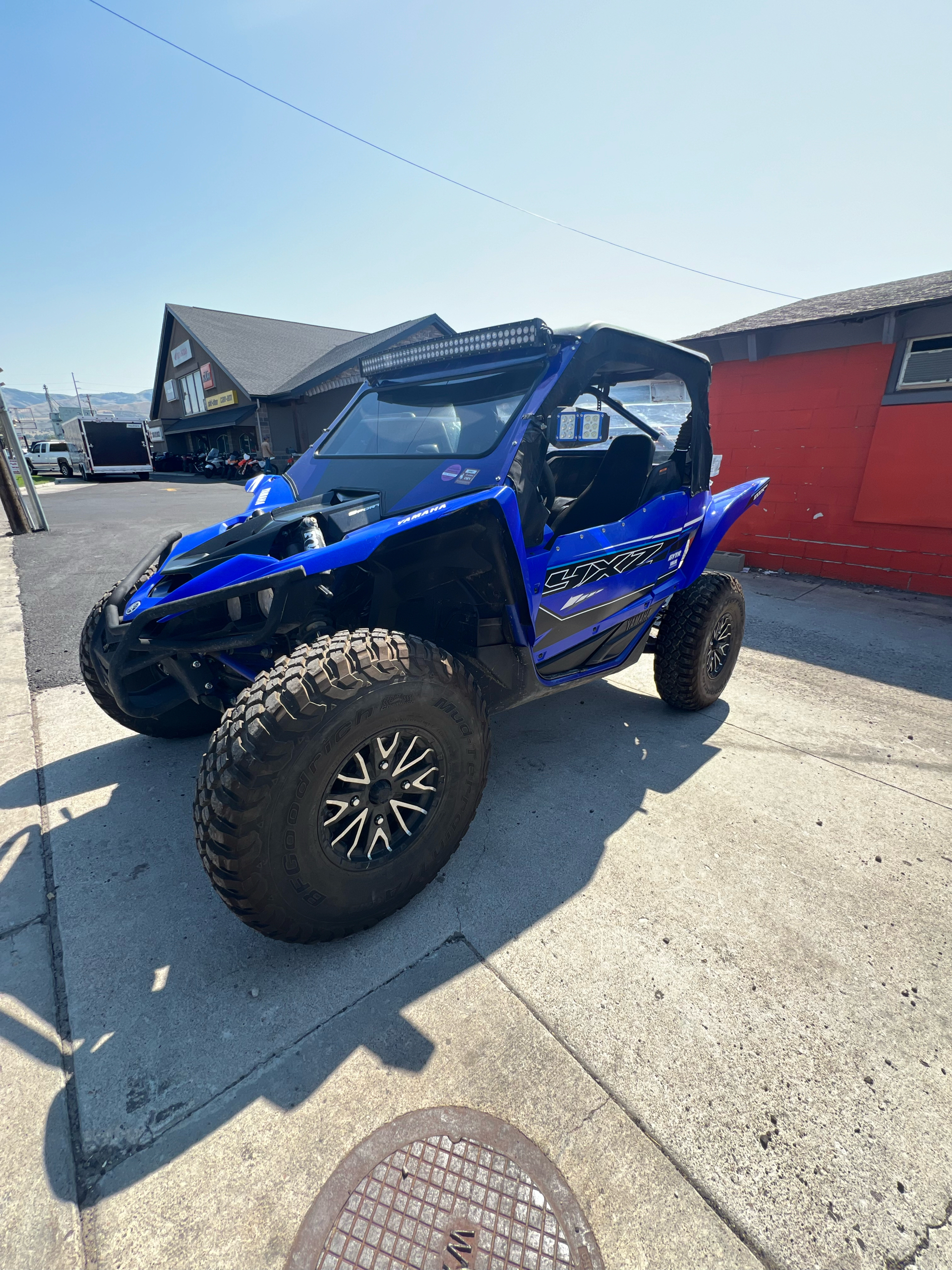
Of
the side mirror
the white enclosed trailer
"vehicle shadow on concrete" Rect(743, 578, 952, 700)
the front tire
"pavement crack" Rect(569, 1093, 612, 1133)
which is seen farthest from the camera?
the white enclosed trailer

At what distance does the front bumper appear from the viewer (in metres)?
1.93

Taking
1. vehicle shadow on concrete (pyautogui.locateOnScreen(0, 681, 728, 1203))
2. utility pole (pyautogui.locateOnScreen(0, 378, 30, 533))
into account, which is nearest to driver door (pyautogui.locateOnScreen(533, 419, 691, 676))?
vehicle shadow on concrete (pyautogui.locateOnScreen(0, 681, 728, 1203))

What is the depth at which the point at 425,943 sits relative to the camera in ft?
6.61

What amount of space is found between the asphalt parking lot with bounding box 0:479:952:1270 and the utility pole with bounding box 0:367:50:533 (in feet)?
32.6

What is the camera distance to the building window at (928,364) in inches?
236

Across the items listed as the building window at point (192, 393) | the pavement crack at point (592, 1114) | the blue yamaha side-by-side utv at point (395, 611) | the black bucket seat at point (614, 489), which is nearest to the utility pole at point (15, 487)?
the blue yamaha side-by-side utv at point (395, 611)

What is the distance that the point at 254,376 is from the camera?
86.5ft

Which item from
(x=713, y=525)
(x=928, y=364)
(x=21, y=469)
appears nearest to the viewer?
(x=713, y=525)

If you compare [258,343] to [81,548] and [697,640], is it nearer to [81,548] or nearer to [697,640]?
[81,548]

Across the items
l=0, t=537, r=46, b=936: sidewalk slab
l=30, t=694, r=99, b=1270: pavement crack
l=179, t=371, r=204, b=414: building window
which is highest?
l=179, t=371, r=204, b=414: building window

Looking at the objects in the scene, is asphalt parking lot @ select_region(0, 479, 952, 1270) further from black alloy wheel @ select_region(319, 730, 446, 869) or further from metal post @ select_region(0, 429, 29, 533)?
metal post @ select_region(0, 429, 29, 533)

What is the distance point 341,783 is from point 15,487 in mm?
12329

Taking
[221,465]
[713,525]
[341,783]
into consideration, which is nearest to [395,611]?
[341,783]

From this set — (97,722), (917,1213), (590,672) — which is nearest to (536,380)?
(590,672)
